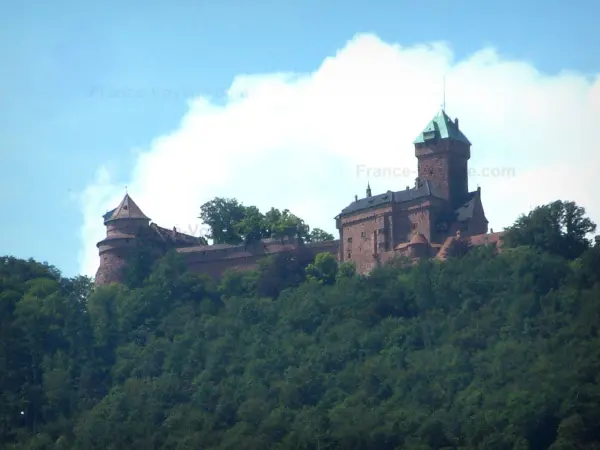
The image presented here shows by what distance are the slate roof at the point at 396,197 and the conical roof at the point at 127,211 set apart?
13.2 meters

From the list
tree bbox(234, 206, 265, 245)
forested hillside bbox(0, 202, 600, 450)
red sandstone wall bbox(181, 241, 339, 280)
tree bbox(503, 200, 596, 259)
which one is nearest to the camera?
forested hillside bbox(0, 202, 600, 450)

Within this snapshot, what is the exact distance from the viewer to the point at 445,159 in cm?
10019

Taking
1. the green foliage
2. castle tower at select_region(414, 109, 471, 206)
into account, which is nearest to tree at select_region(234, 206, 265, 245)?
the green foliage

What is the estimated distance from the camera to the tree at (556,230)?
94.1 meters

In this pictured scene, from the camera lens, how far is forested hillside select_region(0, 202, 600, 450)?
81.0 meters

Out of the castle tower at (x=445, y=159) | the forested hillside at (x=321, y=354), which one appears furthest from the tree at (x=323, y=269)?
the castle tower at (x=445, y=159)

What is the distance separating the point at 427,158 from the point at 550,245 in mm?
10272

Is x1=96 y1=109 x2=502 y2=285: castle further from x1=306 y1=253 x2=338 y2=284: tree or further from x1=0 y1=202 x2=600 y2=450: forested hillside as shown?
x1=0 y1=202 x2=600 y2=450: forested hillside

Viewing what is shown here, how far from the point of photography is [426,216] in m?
97.4

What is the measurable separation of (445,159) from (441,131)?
2031mm

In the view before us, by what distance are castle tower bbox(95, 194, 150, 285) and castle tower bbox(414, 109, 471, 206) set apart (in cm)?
1753

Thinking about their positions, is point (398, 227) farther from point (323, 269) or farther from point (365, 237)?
point (323, 269)

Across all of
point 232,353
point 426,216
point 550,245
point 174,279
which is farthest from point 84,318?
point 550,245

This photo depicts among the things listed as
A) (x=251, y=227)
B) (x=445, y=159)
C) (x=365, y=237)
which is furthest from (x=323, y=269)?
(x=445, y=159)
